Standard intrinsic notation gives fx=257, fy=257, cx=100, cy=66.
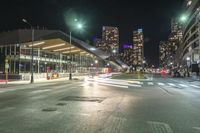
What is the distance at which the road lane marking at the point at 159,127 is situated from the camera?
7600mm

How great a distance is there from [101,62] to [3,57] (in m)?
74.5

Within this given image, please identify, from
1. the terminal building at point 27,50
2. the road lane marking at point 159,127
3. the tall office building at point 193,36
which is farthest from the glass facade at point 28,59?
the road lane marking at point 159,127

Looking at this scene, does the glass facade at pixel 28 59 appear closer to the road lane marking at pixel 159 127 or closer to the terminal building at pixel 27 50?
the terminal building at pixel 27 50

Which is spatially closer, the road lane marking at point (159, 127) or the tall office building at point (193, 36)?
the road lane marking at point (159, 127)

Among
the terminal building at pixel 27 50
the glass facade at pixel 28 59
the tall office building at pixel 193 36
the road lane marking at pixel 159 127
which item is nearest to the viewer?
the road lane marking at pixel 159 127

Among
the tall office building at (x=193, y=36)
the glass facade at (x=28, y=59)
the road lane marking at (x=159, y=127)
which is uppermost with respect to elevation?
the tall office building at (x=193, y=36)

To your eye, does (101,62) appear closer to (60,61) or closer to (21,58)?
(60,61)

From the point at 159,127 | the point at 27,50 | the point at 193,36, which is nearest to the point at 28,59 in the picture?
the point at 27,50

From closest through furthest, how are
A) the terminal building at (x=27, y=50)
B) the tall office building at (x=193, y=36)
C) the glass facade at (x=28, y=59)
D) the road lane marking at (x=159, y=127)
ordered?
the road lane marking at (x=159, y=127), the terminal building at (x=27, y=50), the glass facade at (x=28, y=59), the tall office building at (x=193, y=36)

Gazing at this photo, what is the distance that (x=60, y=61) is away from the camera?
242 ft

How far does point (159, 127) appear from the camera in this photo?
26.7ft

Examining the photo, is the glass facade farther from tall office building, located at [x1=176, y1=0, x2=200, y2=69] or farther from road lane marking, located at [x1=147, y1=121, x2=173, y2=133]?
road lane marking, located at [x1=147, y1=121, x2=173, y2=133]

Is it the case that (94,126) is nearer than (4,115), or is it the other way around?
(94,126)

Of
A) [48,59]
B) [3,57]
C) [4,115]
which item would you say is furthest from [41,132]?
[48,59]
